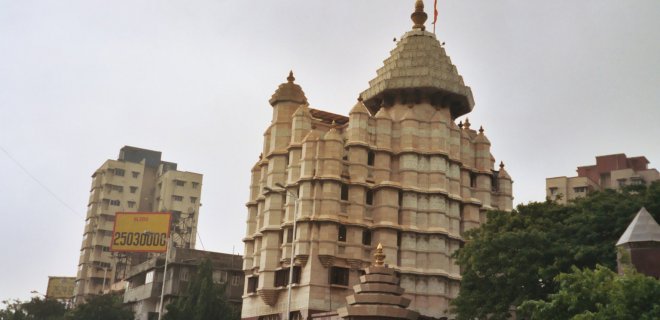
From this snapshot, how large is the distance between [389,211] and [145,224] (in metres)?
42.8

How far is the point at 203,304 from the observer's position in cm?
5884

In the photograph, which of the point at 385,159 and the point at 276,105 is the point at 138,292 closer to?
the point at 276,105

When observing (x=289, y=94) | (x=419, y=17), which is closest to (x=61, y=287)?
(x=289, y=94)


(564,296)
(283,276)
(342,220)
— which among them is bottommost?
(564,296)

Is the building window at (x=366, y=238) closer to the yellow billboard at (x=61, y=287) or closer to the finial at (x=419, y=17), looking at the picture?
the finial at (x=419, y=17)

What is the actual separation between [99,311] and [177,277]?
8249 mm

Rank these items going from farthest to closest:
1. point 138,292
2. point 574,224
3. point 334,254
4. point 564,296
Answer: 1. point 138,292
2. point 334,254
3. point 574,224
4. point 564,296

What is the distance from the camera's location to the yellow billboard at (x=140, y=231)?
86438 millimetres

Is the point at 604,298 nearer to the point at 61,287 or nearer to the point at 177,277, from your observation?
the point at 177,277

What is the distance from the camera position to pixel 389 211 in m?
54.0

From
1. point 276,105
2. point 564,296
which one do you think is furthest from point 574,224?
point 276,105

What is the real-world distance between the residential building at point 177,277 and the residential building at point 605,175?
147 ft

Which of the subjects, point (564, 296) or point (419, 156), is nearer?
point (564, 296)

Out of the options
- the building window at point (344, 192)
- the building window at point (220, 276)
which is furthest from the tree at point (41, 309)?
the building window at point (344, 192)
